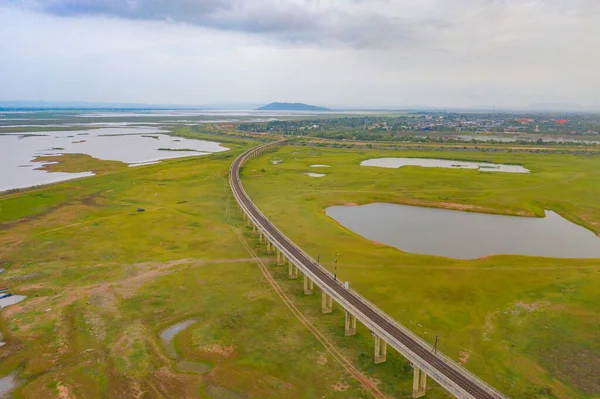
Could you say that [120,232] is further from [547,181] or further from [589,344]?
[547,181]

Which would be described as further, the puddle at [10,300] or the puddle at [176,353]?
the puddle at [10,300]

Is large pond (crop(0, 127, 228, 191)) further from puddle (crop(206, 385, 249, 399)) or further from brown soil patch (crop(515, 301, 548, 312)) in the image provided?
brown soil patch (crop(515, 301, 548, 312))

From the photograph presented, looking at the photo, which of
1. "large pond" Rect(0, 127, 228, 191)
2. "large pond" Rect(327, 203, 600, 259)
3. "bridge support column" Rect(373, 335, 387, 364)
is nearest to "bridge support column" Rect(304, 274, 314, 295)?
"bridge support column" Rect(373, 335, 387, 364)

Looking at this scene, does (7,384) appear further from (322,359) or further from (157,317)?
(322,359)

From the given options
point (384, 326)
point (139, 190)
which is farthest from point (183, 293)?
point (139, 190)

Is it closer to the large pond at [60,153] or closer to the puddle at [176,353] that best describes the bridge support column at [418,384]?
the puddle at [176,353]

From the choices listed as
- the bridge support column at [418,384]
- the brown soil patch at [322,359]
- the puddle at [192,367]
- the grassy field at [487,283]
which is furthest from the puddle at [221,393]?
the grassy field at [487,283]
